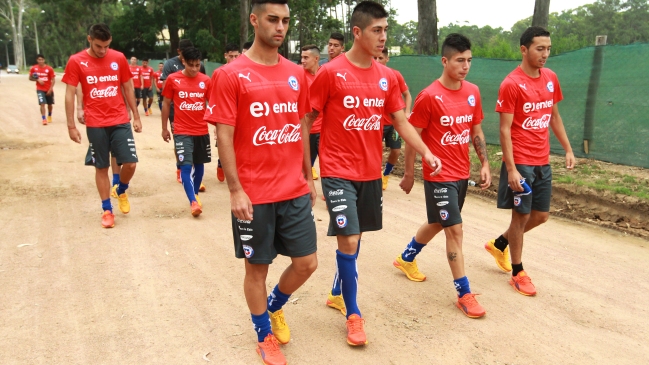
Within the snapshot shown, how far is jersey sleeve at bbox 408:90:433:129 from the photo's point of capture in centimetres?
467

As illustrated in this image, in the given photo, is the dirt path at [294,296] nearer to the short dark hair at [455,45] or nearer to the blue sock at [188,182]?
the blue sock at [188,182]

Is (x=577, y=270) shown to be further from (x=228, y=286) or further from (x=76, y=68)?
(x=76, y=68)

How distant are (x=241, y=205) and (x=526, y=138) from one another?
2947 mm

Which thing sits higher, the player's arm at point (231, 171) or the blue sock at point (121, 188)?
the player's arm at point (231, 171)

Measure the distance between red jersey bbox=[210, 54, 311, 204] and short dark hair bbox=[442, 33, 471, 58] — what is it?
1.57 meters

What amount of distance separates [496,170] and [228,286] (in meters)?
6.20

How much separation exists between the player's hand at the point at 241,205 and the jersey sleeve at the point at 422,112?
195 cm

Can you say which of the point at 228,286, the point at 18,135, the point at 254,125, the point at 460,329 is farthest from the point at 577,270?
the point at 18,135

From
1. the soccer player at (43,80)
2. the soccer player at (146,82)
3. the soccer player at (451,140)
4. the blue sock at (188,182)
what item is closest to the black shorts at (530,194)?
the soccer player at (451,140)

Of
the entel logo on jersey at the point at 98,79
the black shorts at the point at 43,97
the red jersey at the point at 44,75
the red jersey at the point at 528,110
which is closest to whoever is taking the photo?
the red jersey at the point at 528,110

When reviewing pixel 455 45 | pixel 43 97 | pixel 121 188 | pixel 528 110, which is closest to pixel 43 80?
pixel 43 97

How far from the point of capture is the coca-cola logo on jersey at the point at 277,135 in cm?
349

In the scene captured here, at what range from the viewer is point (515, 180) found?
485 cm

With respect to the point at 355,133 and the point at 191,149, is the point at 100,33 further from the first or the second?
the point at 355,133
